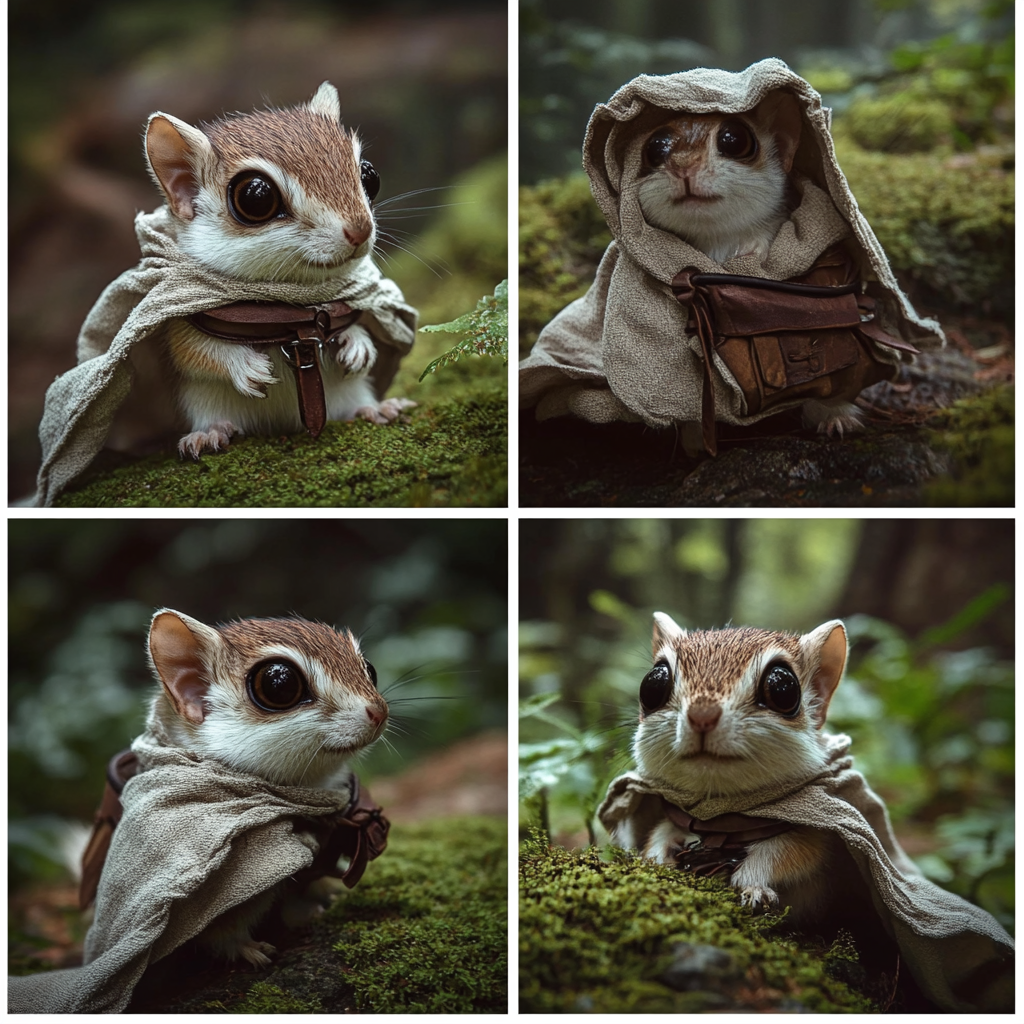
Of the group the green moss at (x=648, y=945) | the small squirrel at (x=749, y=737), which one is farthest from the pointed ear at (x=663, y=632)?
the green moss at (x=648, y=945)

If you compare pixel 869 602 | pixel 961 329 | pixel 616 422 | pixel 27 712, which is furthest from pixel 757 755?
pixel 27 712

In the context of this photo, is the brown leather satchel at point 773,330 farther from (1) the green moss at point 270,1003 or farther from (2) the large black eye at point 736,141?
(1) the green moss at point 270,1003

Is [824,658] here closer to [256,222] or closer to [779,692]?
[779,692]

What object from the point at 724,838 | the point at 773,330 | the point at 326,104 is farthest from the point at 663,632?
the point at 326,104

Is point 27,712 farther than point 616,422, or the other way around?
point 27,712

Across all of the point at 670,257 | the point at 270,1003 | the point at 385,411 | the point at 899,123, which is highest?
the point at 899,123

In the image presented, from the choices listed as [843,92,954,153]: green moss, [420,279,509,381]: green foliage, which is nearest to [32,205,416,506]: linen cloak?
[420,279,509,381]: green foliage

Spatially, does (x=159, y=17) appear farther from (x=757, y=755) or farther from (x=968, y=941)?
(x=968, y=941)
